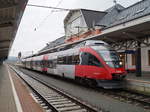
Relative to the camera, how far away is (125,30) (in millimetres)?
14555

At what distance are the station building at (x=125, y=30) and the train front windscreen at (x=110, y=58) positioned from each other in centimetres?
152

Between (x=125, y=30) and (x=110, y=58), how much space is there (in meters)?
2.24

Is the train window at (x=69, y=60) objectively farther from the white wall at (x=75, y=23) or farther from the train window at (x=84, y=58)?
the white wall at (x=75, y=23)

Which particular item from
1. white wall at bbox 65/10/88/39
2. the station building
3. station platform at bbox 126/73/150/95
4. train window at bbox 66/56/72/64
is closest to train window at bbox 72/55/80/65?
train window at bbox 66/56/72/64

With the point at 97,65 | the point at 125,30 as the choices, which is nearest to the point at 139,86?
the point at 97,65

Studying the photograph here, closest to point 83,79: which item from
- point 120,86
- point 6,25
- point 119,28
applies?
point 120,86

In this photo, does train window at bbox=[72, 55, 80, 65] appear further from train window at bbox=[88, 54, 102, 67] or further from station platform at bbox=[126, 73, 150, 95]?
station platform at bbox=[126, 73, 150, 95]

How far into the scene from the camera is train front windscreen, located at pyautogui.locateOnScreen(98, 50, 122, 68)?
1328 centimetres

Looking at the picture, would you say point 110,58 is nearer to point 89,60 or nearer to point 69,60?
point 89,60

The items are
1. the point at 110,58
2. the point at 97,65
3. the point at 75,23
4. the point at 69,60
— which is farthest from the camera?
the point at 75,23

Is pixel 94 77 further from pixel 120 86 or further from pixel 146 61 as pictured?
pixel 146 61

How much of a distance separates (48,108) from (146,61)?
1541 cm

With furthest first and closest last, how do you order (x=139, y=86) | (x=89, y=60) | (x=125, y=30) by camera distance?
(x=125, y=30) → (x=89, y=60) → (x=139, y=86)

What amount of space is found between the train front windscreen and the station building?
1525mm
